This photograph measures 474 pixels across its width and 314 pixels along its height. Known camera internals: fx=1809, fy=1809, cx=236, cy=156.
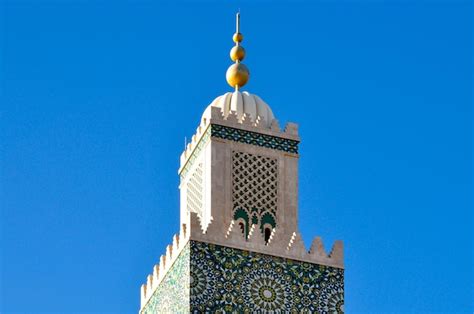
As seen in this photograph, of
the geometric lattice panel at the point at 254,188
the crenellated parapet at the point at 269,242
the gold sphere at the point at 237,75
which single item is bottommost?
the crenellated parapet at the point at 269,242

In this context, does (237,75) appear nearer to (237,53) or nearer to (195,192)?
(237,53)

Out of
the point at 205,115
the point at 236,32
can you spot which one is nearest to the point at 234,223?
the point at 205,115

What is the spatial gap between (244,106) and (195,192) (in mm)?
1551

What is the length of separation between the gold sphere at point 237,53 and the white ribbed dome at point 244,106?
2.54ft

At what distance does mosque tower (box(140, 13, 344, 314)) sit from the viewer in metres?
25.0

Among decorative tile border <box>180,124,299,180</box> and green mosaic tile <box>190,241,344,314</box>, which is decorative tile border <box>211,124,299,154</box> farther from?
green mosaic tile <box>190,241,344,314</box>

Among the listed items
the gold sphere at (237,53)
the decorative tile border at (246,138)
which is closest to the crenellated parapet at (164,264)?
the decorative tile border at (246,138)

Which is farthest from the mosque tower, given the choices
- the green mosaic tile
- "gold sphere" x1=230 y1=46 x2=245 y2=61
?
"gold sphere" x1=230 y1=46 x2=245 y2=61

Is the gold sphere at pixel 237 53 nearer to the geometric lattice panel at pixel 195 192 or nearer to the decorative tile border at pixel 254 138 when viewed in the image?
the decorative tile border at pixel 254 138

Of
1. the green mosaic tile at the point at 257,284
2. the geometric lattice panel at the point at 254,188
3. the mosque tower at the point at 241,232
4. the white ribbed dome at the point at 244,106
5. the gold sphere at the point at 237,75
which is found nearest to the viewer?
the green mosaic tile at the point at 257,284

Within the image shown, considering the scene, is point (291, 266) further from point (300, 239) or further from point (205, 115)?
point (205, 115)

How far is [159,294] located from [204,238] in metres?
1.39

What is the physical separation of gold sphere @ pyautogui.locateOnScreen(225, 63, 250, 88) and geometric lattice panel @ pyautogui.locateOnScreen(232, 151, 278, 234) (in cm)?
166

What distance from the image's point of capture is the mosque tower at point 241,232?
2497cm
